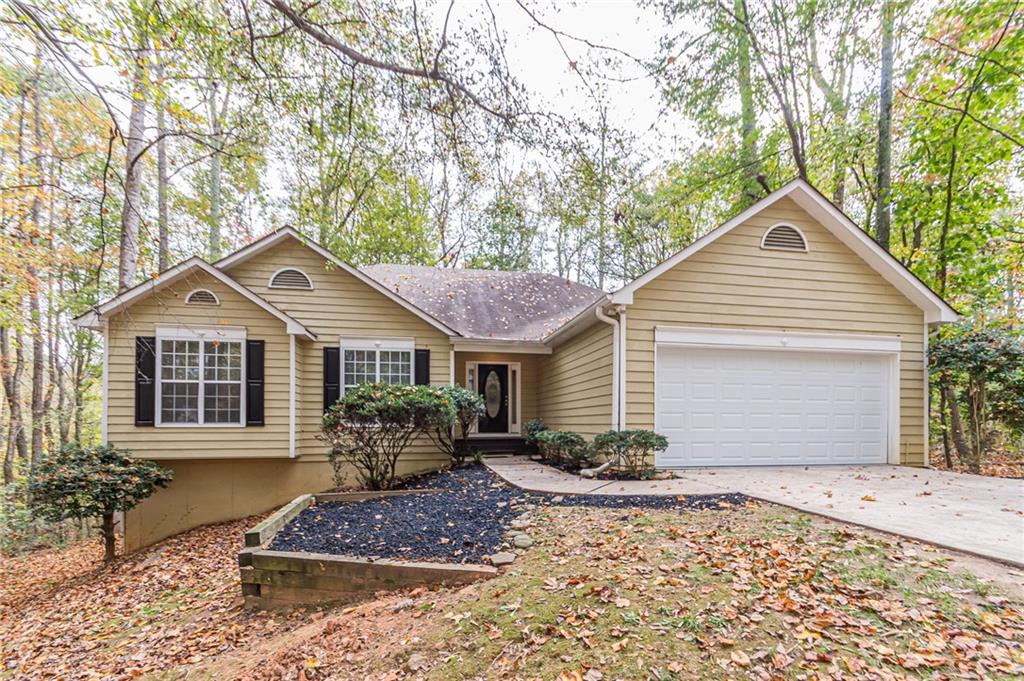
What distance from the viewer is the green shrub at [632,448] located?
24.8ft

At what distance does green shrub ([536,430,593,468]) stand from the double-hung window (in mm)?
2973

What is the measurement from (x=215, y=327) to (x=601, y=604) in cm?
808

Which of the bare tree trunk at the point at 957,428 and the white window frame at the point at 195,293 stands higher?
the white window frame at the point at 195,293

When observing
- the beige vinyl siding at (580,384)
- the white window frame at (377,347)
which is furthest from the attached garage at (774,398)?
the white window frame at (377,347)

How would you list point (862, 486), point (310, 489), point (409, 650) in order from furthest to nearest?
point (310, 489) → point (862, 486) → point (409, 650)

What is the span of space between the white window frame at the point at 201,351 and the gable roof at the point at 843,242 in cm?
688

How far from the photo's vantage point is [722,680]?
2586mm

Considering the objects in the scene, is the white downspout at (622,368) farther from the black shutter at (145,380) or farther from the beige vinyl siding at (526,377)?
the black shutter at (145,380)

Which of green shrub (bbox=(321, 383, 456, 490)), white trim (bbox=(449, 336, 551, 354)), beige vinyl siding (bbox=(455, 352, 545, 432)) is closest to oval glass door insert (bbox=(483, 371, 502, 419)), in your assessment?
beige vinyl siding (bbox=(455, 352, 545, 432))

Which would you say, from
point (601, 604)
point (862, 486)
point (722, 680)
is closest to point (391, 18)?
point (601, 604)

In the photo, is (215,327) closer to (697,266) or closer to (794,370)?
(697,266)

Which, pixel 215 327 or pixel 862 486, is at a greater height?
pixel 215 327

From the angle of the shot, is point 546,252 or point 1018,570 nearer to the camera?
point 1018,570

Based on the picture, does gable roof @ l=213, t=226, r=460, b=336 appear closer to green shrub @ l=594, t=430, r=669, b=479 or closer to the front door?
the front door
